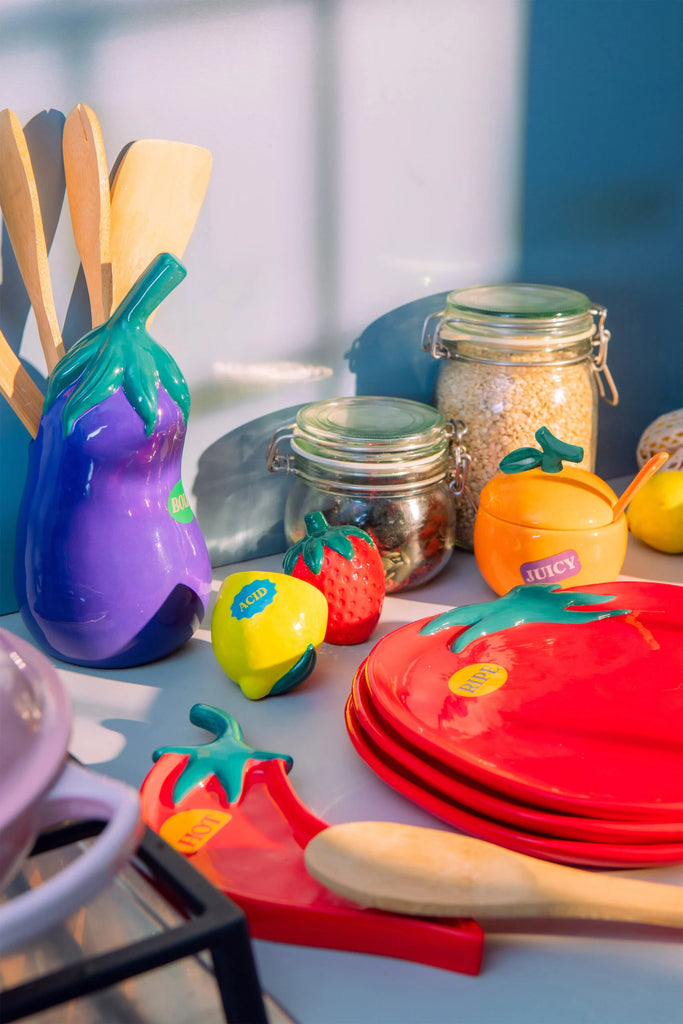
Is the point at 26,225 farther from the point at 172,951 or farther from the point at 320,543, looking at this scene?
the point at 172,951

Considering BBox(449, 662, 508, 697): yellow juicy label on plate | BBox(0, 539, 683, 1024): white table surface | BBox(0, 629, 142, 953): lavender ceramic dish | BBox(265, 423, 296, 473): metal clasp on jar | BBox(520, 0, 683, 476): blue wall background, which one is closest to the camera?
BBox(0, 629, 142, 953): lavender ceramic dish

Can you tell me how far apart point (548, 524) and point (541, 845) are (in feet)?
1.01

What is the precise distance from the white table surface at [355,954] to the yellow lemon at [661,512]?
0.06 meters

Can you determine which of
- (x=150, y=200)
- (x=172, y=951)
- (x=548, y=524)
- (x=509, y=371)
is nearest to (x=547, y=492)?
(x=548, y=524)

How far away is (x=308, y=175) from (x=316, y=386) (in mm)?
173

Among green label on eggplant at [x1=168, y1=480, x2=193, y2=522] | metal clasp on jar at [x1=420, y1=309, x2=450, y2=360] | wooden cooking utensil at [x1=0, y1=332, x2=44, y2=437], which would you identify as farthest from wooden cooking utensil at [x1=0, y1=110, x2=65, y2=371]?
metal clasp on jar at [x1=420, y1=309, x2=450, y2=360]

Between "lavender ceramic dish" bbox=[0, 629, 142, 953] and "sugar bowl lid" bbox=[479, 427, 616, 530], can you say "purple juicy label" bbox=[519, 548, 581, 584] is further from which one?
"lavender ceramic dish" bbox=[0, 629, 142, 953]

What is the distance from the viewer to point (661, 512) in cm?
85

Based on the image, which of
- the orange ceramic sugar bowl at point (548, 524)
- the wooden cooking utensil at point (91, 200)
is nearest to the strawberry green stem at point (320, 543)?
the orange ceramic sugar bowl at point (548, 524)

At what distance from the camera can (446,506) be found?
781 mm

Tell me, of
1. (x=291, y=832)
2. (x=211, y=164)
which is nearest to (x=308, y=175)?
(x=211, y=164)

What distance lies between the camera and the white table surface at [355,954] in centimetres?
39

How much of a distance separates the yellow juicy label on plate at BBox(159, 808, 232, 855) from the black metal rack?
7 centimetres

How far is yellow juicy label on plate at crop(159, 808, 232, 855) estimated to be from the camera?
18.2 inches
